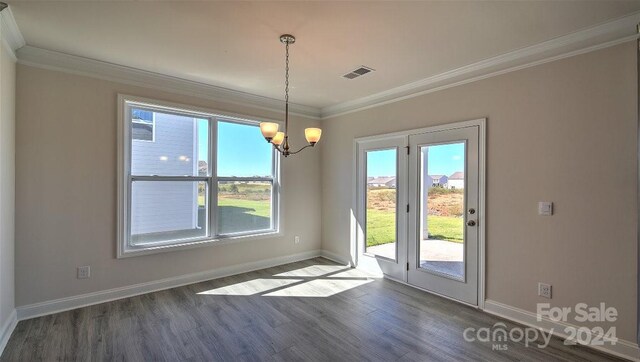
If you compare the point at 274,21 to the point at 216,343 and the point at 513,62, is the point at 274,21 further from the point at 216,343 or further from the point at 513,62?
the point at 216,343

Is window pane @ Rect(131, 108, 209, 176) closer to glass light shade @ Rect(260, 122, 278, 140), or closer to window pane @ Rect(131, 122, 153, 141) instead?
window pane @ Rect(131, 122, 153, 141)

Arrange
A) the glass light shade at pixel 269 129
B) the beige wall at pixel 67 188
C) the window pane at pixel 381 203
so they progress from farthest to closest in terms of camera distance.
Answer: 1. the window pane at pixel 381 203
2. the beige wall at pixel 67 188
3. the glass light shade at pixel 269 129

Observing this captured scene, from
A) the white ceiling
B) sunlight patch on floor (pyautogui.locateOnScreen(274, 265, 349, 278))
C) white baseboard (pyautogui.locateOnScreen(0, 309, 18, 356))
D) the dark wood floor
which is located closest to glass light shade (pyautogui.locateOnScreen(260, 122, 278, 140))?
the white ceiling

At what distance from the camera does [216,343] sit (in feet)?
8.77

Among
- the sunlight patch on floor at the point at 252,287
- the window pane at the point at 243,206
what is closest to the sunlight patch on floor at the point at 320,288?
the sunlight patch on floor at the point at 252,287

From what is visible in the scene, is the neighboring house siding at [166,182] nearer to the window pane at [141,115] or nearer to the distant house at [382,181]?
the window pane at [141,115]

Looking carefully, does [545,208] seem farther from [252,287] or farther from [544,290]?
[252,287]

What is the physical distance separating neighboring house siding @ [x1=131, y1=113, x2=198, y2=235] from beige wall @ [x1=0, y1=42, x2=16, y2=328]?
107cm

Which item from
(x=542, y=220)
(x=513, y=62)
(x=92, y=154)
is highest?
(x=513, y=62)

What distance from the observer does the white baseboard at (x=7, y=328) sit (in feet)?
8.32

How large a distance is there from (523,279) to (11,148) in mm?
5092

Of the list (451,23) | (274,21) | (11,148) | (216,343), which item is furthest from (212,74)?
(216,343)

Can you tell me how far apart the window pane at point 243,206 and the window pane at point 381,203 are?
165cm

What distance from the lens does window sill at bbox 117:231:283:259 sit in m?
3.65
